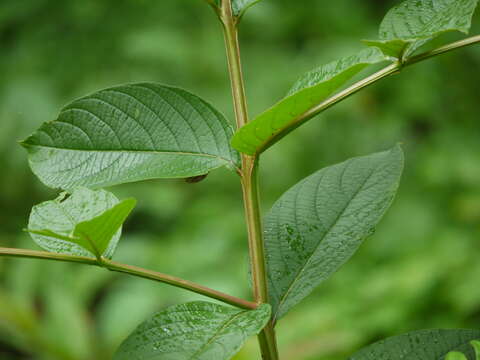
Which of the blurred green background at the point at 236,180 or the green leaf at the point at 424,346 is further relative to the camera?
the blurred green background at the point at 236,180

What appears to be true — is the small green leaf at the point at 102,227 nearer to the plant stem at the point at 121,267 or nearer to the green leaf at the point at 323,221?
the plant stem at the point at 121,267

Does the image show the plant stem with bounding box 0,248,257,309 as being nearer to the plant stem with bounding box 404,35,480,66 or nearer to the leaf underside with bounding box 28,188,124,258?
the leaf underside with bounding box 28,188,124,258

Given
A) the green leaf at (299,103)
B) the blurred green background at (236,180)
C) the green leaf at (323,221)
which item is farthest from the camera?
the blurred green background at (236,180)

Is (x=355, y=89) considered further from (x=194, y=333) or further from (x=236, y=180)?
(x=236, y=180)

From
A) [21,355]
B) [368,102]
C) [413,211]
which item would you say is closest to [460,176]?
[413,211]

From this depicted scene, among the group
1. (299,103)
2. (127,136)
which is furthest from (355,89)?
(127,136)

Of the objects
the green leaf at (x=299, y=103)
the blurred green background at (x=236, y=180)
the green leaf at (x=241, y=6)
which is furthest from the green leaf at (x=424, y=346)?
the blurred green background at (x=236, y=180)

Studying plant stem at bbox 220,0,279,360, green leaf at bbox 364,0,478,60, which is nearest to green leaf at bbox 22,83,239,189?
plant stem at bbox 220,0,279,360

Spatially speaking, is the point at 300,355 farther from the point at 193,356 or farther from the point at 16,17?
the point at 16,17
